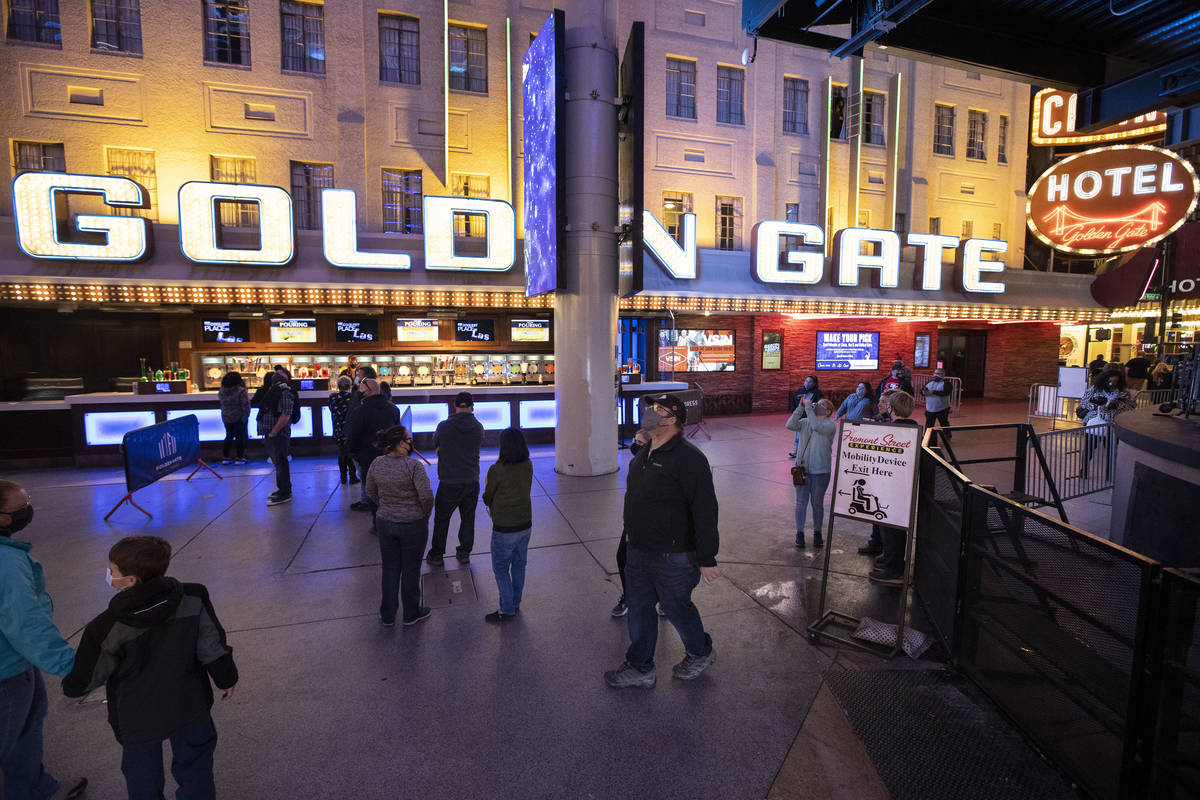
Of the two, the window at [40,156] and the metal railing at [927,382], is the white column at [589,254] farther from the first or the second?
the metal railing at [927,382]

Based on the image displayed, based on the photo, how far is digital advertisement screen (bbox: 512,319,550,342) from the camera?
58.3ft

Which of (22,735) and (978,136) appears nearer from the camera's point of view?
(22,735)

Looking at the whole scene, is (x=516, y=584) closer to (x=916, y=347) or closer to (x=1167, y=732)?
(x=1167, y=732)

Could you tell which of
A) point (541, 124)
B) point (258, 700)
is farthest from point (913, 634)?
point (541, 124)

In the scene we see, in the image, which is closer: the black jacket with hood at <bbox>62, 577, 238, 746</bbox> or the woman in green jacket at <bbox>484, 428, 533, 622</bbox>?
the black jacket with hood at <bbox>62, 577, 238, 746</bbox>

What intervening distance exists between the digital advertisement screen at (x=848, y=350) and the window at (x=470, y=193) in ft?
41.2

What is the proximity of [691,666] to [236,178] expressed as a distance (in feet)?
55.6

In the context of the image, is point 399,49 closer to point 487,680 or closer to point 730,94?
point 730,94

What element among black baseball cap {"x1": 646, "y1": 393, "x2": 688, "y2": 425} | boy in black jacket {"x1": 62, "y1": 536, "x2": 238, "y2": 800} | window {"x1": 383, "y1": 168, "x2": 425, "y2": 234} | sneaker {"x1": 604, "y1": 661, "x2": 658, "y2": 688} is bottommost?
sneaker {"x1": 604, "y1": 661, "x2": 658, "y2": 688}

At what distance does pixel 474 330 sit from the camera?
17.3 m

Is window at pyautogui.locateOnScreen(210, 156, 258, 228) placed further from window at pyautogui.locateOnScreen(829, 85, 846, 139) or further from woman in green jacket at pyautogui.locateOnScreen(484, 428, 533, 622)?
window at pyautogui.locateOnScreen(829, 85, 846, 139)

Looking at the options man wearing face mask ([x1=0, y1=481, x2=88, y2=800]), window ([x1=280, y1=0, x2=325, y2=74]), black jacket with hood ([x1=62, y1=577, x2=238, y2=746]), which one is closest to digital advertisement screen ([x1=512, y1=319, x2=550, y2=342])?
window ([x1=280, y1=0, x2=325, y2=74])

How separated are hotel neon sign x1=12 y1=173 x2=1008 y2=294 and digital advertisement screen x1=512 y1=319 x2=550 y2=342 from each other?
3658 millimetres

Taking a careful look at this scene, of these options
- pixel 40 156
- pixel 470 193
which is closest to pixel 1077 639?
pixel 470 193
